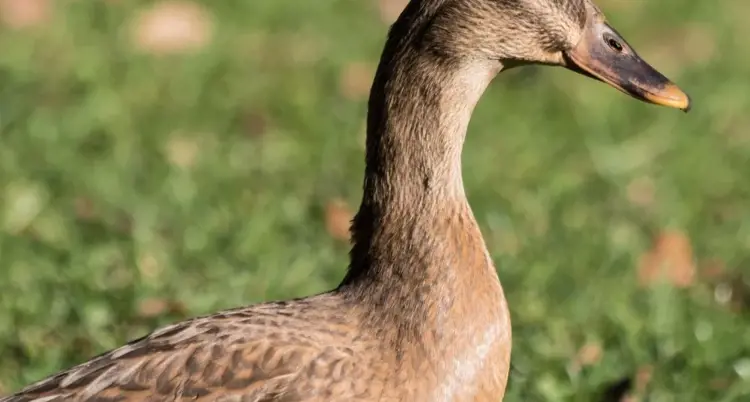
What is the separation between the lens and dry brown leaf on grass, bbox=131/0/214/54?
7.21 meters

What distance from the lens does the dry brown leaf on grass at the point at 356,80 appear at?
23.0 ft

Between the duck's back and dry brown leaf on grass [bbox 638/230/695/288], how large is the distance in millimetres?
2033

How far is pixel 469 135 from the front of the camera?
6.57 metres

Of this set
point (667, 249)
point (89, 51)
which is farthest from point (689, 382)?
point (89, 51)

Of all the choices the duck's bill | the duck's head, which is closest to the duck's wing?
the duck's head

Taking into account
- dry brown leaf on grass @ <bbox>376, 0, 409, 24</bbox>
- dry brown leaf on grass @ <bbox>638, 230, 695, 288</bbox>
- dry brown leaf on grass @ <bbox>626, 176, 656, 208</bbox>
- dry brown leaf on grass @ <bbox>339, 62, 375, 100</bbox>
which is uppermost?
dry brown leaf on grass @ <bbox>376, 0, 409, 24</bbox>

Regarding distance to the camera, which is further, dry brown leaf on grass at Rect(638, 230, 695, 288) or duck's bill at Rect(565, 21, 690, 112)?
dry brown leaf on grass at Rect(638, 230, 695, 288)

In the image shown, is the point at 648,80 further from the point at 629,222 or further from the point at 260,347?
the point at 629,222

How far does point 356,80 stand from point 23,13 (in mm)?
1738

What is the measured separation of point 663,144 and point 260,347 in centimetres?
354

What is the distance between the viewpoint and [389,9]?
8.09 metres

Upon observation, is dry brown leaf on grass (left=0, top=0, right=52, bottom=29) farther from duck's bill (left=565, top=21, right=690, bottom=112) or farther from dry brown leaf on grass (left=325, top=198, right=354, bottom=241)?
duck's bill (left=565, top=21, right=690, bottom=112)

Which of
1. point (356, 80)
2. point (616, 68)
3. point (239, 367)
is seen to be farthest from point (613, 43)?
point (356, 80)

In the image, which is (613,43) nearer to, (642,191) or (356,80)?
(642,191)
